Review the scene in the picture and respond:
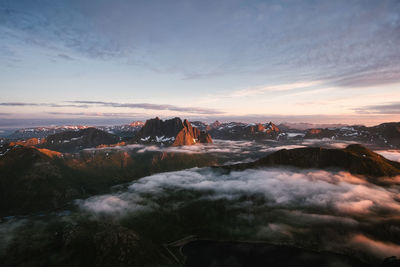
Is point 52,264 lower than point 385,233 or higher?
lower

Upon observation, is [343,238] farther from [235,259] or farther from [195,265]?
[195,265]

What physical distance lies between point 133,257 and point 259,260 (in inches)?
4663

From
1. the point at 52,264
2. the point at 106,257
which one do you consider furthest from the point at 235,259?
the point at 52,264

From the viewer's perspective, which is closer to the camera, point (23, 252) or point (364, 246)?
point (364, 246)

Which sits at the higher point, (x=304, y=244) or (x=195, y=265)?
(x=304, y=244)

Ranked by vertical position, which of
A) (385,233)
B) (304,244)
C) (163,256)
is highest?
(385,233)

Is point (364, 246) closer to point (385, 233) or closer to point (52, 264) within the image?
point (385, 233)

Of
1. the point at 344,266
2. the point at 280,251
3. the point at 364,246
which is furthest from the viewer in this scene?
the point at 280,251

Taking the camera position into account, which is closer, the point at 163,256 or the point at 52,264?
the point at 52,264

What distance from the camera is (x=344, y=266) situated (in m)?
169

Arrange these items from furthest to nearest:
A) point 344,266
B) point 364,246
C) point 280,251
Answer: point 280,251 → point 364,246 → point 344,266

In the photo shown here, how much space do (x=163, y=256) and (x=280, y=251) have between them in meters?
114

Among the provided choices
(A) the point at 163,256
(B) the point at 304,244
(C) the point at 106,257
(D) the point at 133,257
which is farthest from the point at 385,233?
(C) the point at 106,257

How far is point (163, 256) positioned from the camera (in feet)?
649
